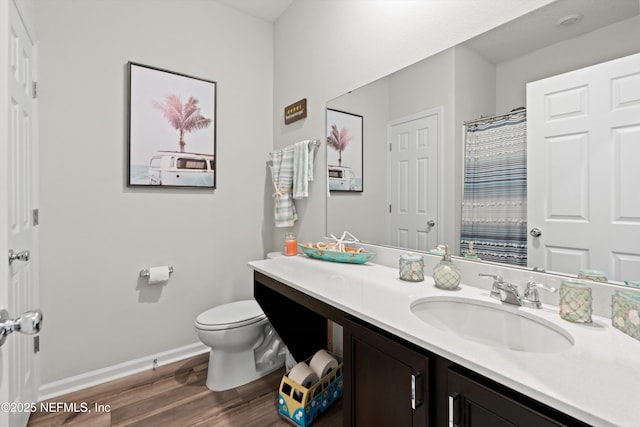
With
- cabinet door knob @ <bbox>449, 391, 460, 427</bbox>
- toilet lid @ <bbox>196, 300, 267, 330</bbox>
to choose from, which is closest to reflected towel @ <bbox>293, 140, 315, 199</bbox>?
toilet lid @ <bbox>196, 300, 267, 330</bbox>

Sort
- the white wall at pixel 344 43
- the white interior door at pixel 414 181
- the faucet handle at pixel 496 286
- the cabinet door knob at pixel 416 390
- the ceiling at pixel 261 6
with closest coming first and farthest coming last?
the cabinet door knob at pixel 416 390 → the faucet handle at pixel 496 286 → the white wall at pixel 344 43 → the white interior door at pixel 414 181 → the ceiling at pixel 261 6

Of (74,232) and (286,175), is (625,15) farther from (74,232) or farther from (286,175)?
(74,232)

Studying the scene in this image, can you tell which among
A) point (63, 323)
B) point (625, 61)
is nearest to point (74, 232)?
point (63, 323)

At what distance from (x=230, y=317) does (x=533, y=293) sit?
1629 millimetres

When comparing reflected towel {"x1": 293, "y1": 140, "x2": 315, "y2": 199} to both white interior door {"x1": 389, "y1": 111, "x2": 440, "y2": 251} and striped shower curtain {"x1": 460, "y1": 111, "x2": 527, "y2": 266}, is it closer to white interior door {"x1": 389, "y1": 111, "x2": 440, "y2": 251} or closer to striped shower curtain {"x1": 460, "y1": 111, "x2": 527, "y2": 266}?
white interior door {"x1": 389, "y1": 111, "x2": 440, "y2": 251}

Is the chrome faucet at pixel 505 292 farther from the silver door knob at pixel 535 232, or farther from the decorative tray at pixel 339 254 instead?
the decorative tray at pixel 339 254

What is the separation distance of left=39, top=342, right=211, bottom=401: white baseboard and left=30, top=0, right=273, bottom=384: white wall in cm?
4

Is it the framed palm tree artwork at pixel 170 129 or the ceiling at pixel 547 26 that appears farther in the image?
the framed palm tree artwork at pixel 170 129

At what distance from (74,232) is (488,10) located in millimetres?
2531

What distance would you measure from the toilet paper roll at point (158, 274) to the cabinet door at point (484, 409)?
1989 mm

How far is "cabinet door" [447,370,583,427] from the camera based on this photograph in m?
0.60

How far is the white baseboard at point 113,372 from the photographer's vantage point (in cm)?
183

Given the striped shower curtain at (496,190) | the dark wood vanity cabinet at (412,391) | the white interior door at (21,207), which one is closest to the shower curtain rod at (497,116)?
the striped shower curtain at (496,190)

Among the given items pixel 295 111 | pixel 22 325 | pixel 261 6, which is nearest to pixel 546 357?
pixel 22 325
